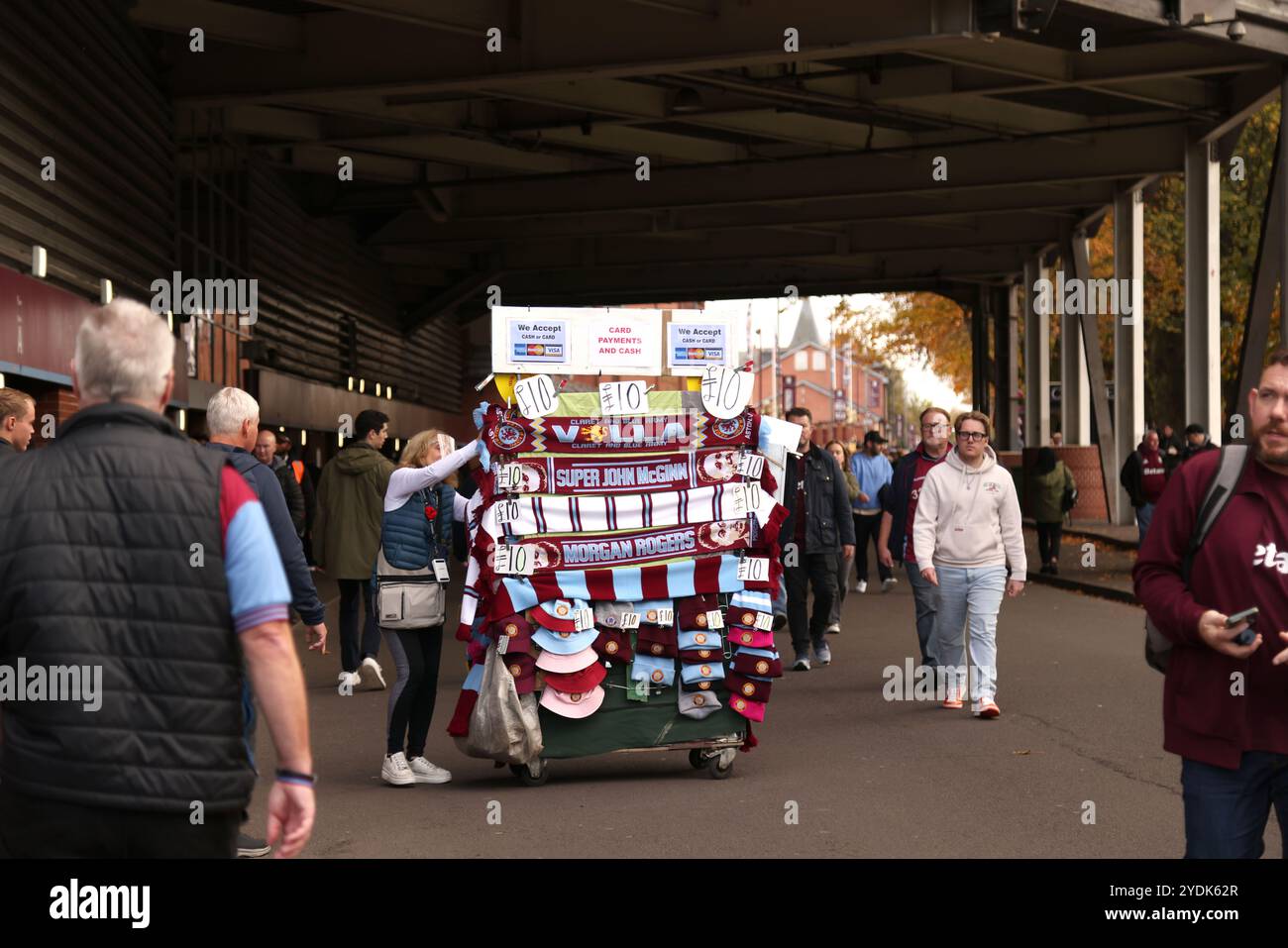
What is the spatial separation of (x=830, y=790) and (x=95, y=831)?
538cm

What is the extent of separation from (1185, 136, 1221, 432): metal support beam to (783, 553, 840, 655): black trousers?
12.1 meters

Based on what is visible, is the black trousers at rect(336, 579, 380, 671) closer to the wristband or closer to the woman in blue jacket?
the woman in blue jacket

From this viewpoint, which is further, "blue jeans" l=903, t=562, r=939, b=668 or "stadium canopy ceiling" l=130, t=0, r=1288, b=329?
"stadium canopy ceiling" l=130, t=0, r=1288, b=329

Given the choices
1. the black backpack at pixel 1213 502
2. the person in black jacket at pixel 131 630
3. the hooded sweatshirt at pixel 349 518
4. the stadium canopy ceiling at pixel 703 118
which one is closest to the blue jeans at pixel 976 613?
the hooded sweatshirt at pixel 349 518

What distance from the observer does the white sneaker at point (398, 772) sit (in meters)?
8.67

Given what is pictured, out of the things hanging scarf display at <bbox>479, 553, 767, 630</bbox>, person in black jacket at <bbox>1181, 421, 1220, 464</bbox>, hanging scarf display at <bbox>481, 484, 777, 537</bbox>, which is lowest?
hanging scarf display at <bbox>479, 553, 767, 630</bbox>

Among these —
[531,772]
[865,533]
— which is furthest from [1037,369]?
[531,772]

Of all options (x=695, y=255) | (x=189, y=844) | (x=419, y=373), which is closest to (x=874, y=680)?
(x=189, y=844)

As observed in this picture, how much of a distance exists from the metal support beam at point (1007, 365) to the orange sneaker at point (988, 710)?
3084 centimetres

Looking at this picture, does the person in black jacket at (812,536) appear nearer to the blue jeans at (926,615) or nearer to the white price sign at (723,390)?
the blue jeans at (926,615)

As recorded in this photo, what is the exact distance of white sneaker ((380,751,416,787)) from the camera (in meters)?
8.67

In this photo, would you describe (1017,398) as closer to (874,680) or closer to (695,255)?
(695,255)

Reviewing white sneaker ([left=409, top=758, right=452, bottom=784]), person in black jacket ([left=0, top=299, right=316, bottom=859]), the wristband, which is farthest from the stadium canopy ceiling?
the wristband

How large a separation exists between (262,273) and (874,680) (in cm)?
1506
